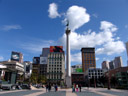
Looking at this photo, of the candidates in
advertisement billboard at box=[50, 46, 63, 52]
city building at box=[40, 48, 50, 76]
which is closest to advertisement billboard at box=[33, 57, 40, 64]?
city building at box=[40, 48, 50, 76]

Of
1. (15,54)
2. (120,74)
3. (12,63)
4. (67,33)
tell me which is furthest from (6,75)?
(120,74)

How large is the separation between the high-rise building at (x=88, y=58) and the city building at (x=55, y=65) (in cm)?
4904

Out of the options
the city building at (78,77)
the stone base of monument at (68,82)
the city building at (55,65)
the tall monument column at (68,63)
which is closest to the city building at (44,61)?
the city building at (55,65)

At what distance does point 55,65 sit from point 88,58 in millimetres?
59234

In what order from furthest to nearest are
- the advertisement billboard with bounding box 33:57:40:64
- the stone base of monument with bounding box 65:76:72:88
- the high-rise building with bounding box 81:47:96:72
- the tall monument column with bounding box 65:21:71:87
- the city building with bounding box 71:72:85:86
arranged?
1. the high-rise building with bounding box 81:47:96:72
2. the advertisement billboard with bounding box 33:57:40:64
3. the city building with bounding box 71:72:85:86
4. the tall monument column with bounding box 65:21:71:87
5. the stone base of monument with bounding box 65:76:72:88

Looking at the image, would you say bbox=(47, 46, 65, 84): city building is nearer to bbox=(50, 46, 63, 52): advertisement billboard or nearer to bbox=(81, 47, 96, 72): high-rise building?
bbox=(50, 46, 63, 52): advertisement billboard

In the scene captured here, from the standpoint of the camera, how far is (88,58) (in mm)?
173375

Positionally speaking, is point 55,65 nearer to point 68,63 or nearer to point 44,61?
point 44,61

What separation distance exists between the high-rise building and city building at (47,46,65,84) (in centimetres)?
4904

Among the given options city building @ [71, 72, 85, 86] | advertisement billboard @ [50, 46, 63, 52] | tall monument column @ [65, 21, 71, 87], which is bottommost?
city building @ [71, 72, 85, 86]

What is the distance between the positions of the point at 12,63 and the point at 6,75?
19.5m

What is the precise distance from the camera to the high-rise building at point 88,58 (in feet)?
561

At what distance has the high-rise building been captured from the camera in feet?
561

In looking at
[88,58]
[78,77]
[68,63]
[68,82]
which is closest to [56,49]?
[78,77]
